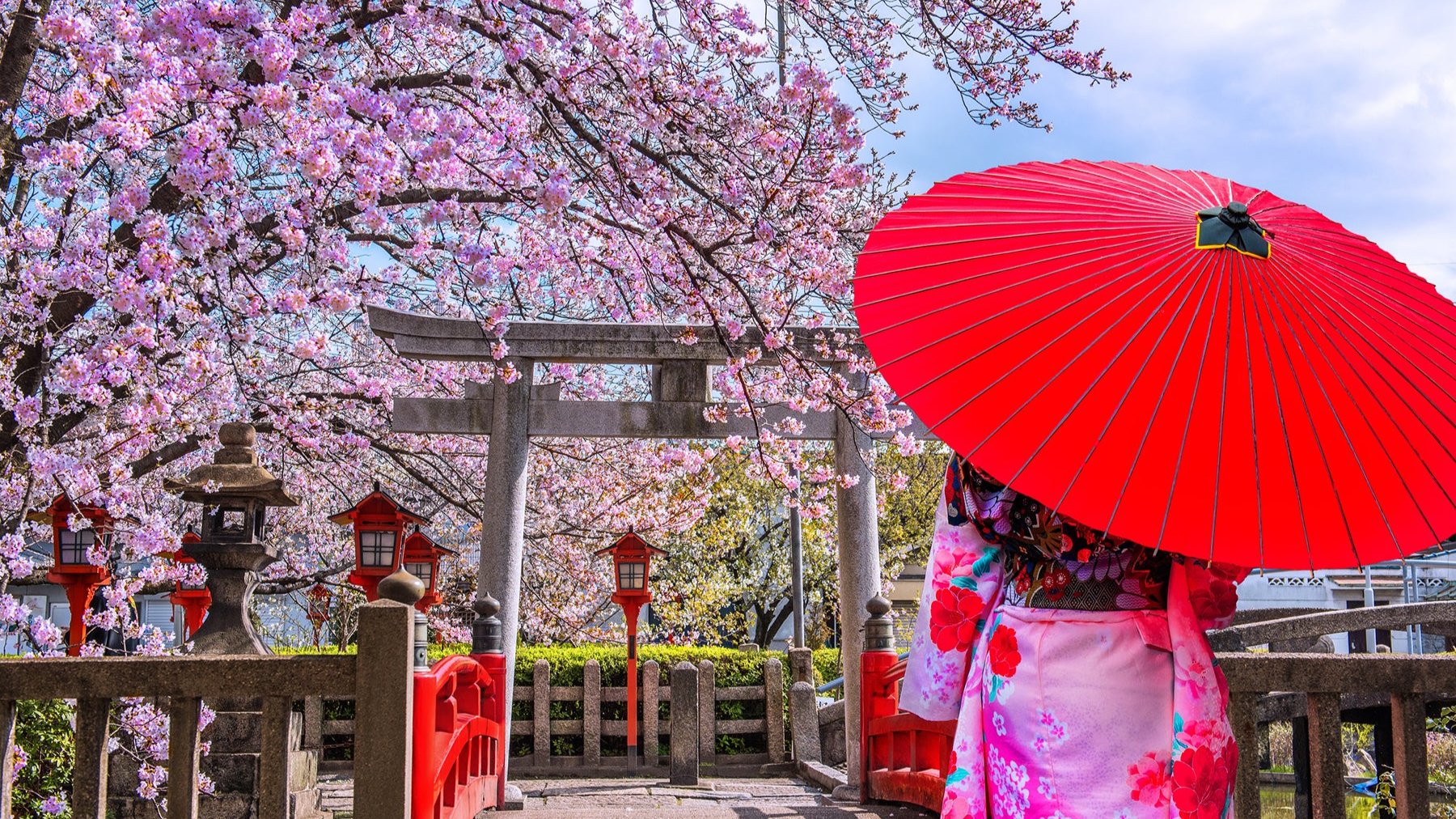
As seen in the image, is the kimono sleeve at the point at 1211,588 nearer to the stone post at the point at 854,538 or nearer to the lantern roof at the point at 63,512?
the lantern roof at the point at 63,512

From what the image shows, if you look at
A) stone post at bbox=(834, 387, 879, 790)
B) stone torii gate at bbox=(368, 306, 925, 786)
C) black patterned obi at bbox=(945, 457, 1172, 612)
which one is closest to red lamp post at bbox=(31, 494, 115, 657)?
stone torii gate at bbox=(368, 306, 925, 786)

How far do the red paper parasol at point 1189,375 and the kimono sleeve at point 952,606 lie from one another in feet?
1.37

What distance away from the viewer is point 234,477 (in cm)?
606

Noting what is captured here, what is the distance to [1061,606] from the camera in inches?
85.7

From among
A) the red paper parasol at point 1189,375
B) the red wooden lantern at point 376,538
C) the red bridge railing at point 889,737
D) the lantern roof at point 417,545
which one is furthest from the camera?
the lantern roof at point 417,545

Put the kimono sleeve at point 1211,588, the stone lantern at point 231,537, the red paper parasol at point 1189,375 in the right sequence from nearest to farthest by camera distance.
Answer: the red paper parasol at point 1189,375
the kimono sleeve at point 1211,588
the stone lantern at point 231,537

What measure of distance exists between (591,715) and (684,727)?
1884 millimetres

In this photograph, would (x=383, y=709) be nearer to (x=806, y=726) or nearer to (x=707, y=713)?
(x=806, y=726)

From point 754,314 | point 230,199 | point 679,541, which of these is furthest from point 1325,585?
point 230,199

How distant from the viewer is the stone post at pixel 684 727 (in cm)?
973

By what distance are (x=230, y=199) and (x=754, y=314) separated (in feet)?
7.86

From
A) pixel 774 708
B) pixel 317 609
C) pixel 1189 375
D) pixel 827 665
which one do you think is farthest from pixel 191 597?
pixel 827 665

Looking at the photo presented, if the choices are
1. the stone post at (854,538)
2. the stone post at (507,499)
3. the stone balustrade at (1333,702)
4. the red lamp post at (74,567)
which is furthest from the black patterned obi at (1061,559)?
the stone post at (507,499)

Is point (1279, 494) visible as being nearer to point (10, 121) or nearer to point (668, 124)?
point (668, 124)
